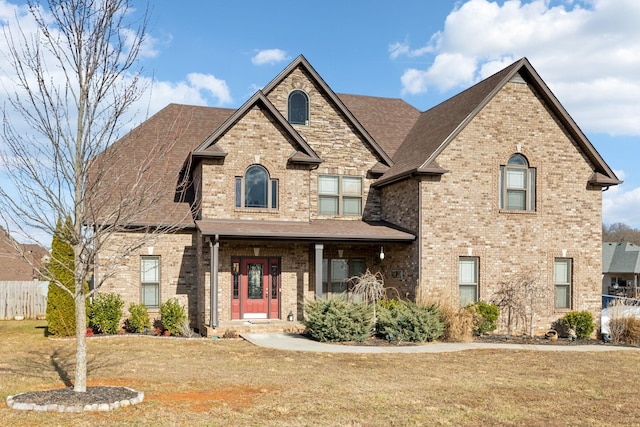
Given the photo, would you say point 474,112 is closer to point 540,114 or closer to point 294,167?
point 540,114

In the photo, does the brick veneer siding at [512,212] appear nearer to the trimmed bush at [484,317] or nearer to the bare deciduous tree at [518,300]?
the bare deciduous tree at [518,300]

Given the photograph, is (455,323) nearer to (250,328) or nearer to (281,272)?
(281,272)

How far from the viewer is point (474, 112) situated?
782 inches

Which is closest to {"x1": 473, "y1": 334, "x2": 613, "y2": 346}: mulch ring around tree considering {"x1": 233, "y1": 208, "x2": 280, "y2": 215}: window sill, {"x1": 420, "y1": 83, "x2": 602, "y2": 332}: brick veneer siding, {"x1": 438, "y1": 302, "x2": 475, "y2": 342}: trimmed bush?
{"x1": 438, "y1": 302, "x2": 475, "y2": 342}: trimmed bush


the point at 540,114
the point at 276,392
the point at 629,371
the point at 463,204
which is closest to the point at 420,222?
the point at 463,204

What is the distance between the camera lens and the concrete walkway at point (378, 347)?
15703 millimetres

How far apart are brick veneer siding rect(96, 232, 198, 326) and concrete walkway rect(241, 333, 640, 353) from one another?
363 cm

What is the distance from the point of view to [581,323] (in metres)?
19.8

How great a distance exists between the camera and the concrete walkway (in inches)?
618

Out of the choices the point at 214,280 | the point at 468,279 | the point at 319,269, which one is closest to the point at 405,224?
the point at 468,279

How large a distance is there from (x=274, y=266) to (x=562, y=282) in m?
10.1

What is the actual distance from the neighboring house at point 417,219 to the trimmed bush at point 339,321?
1790 millimetres

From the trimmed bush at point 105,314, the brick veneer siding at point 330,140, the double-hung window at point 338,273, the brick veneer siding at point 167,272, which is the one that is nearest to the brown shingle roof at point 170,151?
the brick veneer siding at point 167,272

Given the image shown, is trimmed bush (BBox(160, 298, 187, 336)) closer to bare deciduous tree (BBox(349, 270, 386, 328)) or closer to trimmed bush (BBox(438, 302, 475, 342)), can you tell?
bare deciduous tree (BBox(349, 270, 386, 328))
